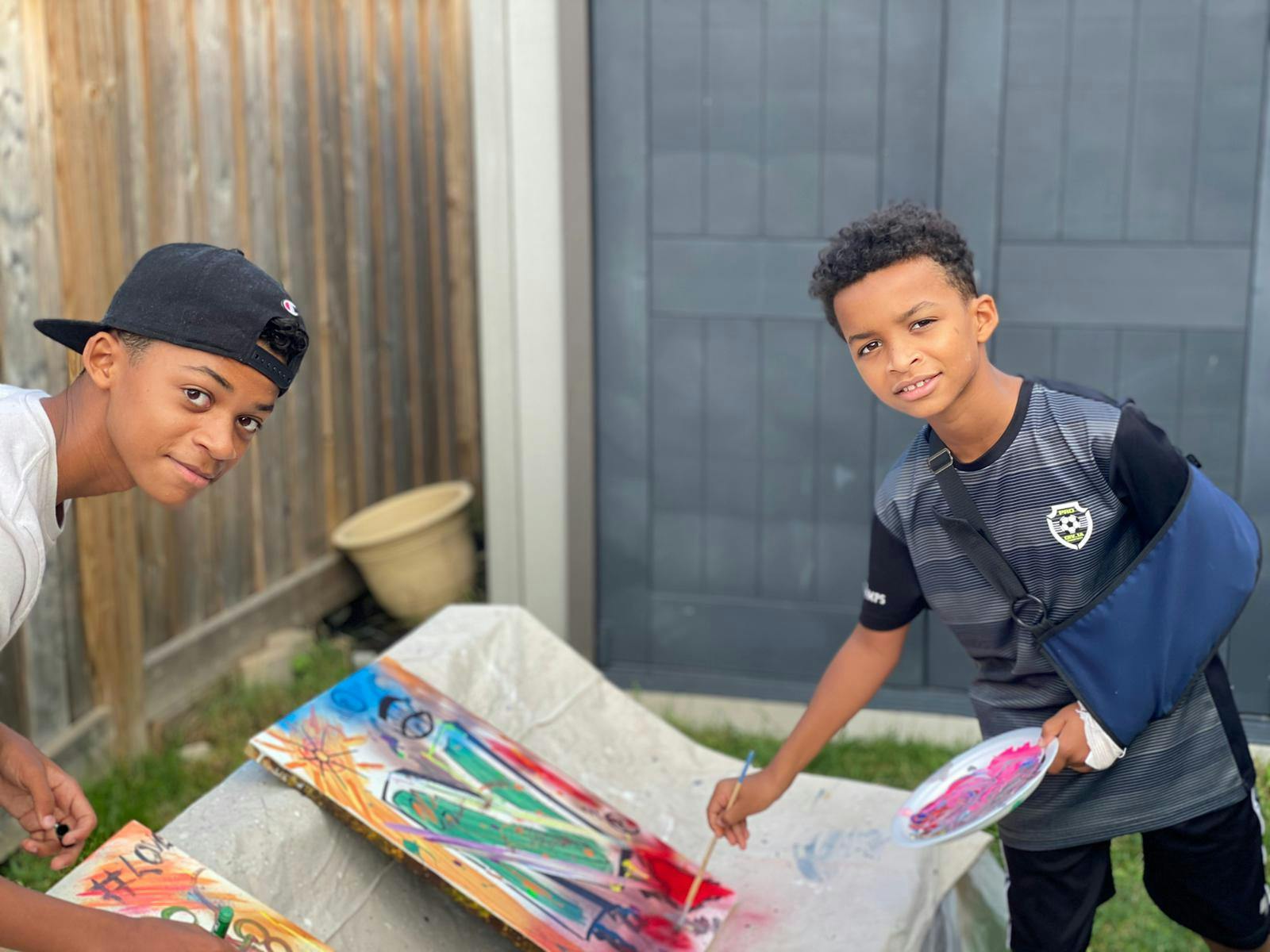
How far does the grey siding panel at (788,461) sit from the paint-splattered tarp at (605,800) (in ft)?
2.71

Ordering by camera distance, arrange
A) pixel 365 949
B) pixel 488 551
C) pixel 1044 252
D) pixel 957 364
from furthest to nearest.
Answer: pixel 488 551
pixel 1044 252
pixel 365 949
pixel 957 364

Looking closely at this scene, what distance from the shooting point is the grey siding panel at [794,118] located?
12.6 ft

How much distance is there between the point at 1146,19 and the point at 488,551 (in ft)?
8.26

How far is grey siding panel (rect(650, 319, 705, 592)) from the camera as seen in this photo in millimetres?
4105

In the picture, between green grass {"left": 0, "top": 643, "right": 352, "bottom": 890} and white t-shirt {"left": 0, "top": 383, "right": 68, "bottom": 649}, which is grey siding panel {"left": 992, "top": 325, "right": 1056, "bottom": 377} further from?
white t-shirt {"left": 0, "top": 383, "right": 68, "bottom": 649}

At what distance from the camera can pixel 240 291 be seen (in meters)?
1.80

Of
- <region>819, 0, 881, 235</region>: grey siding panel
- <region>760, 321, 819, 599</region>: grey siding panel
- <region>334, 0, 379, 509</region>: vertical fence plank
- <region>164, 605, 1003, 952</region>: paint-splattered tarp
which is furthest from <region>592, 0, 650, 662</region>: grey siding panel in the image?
<region>334, 0, 379, 509</region>: vertical fence plank

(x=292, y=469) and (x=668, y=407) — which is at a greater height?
(x=668, y=407)

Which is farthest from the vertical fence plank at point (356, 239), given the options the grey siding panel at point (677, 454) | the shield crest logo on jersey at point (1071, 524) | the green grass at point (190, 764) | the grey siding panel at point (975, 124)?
the shield crest logo on jersey at point (1071, 524)

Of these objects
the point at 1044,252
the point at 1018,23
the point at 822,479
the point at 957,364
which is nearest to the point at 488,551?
the point at 822,479

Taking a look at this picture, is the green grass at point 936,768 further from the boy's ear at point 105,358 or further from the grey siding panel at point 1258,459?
the boy's ear at point 105,358

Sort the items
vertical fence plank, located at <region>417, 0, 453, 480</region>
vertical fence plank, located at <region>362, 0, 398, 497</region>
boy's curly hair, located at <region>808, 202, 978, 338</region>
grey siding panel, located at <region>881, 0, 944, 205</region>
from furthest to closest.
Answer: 1. vertical fence plank, located at <region>417, 0, 453, 480</region>
2. vertical fence plank, located at <region>362, 0, 398, 497</region>
3. grey siding panel, located at <region>881, 0, 944, 205</region>
4. boy's curly hair, located at <region>808, 202, 978, 338</region>

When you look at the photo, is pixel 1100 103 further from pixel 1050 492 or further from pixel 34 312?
pixel 34 312

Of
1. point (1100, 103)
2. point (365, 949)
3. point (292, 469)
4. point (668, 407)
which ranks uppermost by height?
point (1100, 103)
